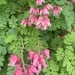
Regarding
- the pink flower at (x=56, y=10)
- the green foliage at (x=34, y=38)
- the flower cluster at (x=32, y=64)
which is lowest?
the flower cluster at (x=32, y=64)

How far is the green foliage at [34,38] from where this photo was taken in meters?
2.49

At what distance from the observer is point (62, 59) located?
8.18 ft

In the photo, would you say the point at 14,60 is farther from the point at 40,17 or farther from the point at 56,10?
the point at 56,10

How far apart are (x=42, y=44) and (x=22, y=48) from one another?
0.72ft

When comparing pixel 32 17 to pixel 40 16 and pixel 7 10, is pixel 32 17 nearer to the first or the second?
pixel 40 16

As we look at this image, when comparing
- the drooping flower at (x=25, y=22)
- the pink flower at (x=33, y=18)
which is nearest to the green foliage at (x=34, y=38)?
the drooping flower at (x=25, y=22)

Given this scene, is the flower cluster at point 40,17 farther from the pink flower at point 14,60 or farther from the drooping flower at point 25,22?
the pink flower at point 14,60

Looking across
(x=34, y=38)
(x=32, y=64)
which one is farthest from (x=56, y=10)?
(x=32, y=64)

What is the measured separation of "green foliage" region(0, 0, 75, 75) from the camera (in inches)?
98.0

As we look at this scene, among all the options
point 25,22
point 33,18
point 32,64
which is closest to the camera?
point 32,64

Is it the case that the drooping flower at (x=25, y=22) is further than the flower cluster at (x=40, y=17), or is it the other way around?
the drooping flower at (x=25, y=22)

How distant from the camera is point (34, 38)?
2.63m

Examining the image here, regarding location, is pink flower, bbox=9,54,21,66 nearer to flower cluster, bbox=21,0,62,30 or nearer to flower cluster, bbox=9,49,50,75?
flower cluster, bbox=9,49,50,75

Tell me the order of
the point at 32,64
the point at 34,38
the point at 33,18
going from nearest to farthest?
the point at 32,64
the point at 33,18
the point at 34,38
